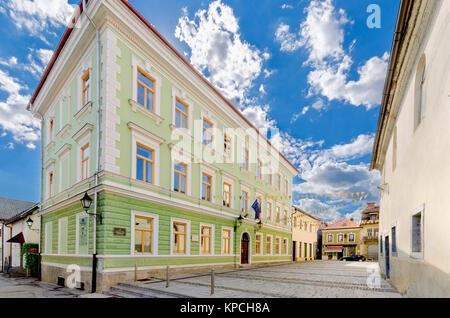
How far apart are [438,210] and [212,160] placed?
1406cm

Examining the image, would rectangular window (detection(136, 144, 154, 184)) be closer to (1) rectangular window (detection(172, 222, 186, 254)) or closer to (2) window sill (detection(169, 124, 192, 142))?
(2) window sill (detection(169, 124, 192, 142))

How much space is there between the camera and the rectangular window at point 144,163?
13.0 m

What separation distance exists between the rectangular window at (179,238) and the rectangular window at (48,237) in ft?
23.9

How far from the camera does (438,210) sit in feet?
17.0

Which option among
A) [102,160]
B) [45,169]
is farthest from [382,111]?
[45,169]

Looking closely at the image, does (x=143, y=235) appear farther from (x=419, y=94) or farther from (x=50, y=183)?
(x=419, y=94)

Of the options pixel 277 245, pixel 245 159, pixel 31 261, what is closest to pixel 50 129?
pixel 31 261

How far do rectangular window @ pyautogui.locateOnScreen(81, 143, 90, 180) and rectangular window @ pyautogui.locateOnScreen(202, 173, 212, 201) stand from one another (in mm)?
6814

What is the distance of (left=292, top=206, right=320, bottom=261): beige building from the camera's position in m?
35.5

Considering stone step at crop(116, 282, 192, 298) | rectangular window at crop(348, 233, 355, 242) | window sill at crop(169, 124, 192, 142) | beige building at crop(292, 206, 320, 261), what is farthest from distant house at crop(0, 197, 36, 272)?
rectangular window at crop(348, 233, 355, 242)

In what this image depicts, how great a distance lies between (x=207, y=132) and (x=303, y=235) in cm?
2738

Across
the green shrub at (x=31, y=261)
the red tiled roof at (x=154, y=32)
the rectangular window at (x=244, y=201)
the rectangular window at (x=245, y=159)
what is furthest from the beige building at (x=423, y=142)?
the green shrub at (x=31, y=261)

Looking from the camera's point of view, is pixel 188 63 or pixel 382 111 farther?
pixel 188 63
